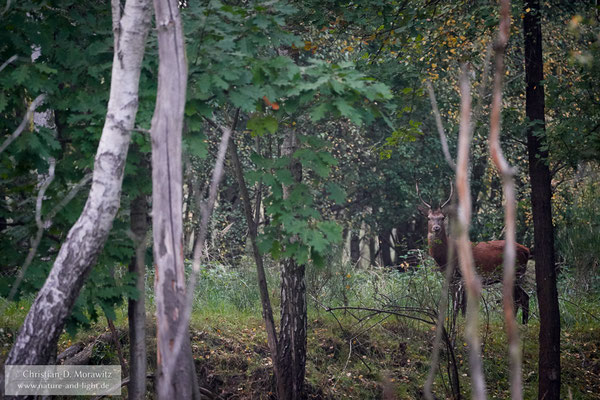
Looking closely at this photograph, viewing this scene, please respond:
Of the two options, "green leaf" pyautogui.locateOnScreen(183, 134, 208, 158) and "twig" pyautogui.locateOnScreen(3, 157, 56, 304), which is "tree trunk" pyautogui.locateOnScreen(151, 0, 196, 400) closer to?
"twig" pyautogui.locateOnScreen(3, 157, 56, 304)

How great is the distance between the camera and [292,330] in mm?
6281

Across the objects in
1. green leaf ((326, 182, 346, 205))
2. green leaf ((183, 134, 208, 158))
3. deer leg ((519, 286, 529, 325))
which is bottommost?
deer leg ((519, 286, 529, 325))

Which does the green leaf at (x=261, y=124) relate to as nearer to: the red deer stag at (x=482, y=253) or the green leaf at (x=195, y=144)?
the green leaf at (x=195, y=144)

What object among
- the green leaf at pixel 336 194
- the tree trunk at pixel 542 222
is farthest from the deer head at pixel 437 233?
the green leaf at pixel 336 194

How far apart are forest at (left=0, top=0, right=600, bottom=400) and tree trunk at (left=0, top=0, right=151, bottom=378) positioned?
0.5 inches

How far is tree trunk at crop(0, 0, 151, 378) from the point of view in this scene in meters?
3.24

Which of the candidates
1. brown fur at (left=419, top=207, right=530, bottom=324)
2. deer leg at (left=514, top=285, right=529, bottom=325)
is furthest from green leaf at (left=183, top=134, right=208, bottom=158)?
deer leg at (left=514, top=285, right=529, bottom=325)

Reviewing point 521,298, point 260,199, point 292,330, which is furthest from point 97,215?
point 521,298

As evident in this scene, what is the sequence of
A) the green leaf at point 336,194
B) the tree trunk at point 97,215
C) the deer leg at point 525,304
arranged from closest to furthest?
the tree trunk at point 97,215, the green leaf at point 336,194, the deer leg at point 525,304

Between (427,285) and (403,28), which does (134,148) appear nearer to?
(403,28)

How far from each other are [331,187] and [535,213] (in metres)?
2.96

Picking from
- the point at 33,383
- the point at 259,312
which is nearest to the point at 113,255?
the point at 33,383

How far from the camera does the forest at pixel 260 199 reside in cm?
277

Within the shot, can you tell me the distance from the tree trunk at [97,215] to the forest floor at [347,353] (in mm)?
3232
